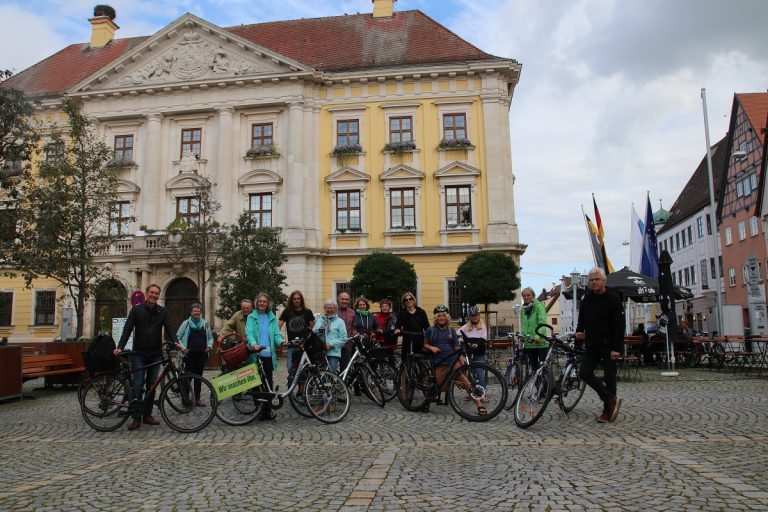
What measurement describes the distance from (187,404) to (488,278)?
60.5ft

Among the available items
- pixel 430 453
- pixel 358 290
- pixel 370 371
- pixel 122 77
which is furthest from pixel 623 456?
pixel 122 77

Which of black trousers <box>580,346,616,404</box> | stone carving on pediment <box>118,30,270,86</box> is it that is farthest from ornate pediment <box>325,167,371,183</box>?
black trousers <box>580,346,616,404</box>

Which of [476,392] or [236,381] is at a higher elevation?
[236,381]

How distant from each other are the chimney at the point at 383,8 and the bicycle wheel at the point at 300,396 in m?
31.0

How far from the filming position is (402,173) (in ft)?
103

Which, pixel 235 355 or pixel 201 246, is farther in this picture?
pixel 201 246

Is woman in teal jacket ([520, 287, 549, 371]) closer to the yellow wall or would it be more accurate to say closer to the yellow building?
the yellow building

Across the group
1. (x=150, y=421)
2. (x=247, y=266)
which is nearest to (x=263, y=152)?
(x=247, y=266)

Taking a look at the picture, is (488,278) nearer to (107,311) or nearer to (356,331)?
(356,331)

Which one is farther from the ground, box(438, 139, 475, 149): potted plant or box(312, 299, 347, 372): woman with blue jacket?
box(438, 139, 475, 149): potted plant

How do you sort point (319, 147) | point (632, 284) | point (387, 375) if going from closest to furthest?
point (387, 375)
point (632, 284)
point (319, 147)

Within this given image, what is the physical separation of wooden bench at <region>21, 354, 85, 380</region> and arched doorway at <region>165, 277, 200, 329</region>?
674 inches

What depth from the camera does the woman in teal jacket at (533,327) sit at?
34.6 ft

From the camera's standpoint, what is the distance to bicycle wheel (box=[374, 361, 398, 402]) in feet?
35.0
